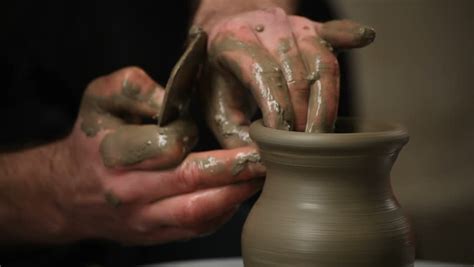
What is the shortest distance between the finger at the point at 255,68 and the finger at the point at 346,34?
11cm

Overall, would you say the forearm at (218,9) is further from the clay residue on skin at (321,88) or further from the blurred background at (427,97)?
the blurred background at (427,97)

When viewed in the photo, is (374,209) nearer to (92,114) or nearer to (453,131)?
(92,114)

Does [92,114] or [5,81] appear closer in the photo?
[92,114]

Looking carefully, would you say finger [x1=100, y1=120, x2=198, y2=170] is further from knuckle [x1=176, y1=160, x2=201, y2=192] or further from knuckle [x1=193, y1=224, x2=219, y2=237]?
knuckle [x1=193, y1=224, x2=219, y2=237]

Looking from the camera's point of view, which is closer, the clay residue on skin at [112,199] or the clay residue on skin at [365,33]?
the clay residue on skin at [365,33]

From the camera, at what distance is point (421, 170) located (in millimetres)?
3324

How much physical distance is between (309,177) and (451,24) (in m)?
2.43

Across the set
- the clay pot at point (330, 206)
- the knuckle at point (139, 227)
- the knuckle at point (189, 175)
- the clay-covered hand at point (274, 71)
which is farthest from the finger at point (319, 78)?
the knuckle at point (139, 227)

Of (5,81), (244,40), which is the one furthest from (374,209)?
(5,81)

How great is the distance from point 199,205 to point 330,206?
36 centimetres

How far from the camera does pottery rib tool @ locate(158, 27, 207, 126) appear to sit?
1290 millimetres

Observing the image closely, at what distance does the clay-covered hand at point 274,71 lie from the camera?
3.85ft

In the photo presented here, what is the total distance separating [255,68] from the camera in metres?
1.23

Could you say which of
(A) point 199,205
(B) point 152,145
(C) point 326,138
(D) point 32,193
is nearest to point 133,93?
(B) point 152,145
